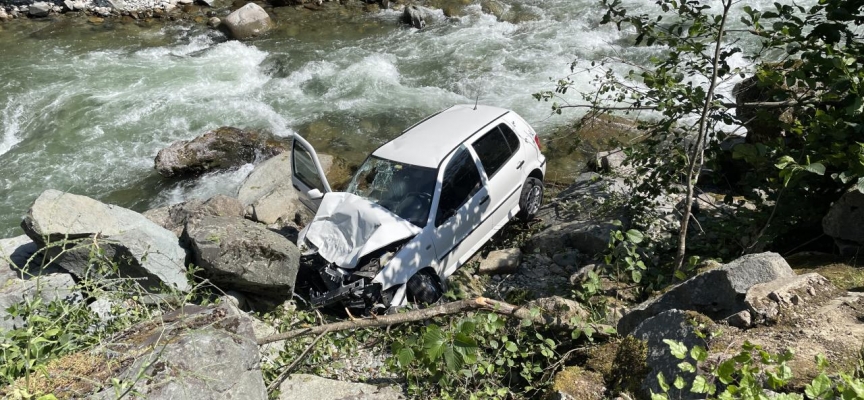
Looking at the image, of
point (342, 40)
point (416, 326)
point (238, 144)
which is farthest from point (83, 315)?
point (342, 40)

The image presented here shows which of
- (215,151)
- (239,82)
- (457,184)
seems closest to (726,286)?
(457,184)

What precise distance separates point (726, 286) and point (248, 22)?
13995 millimetres

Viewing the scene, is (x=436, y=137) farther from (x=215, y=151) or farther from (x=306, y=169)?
(x=215, y=151)

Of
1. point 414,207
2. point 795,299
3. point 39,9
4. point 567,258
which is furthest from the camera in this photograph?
point 39,9

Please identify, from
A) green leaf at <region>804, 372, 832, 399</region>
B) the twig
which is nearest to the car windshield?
the twig

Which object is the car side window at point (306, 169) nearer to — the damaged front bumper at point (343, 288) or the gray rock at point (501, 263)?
the damaged front bumper at point (343, 288)

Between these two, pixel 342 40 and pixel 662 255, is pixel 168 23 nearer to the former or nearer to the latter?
pixel 342 40

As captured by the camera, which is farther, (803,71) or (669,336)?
(803,71)

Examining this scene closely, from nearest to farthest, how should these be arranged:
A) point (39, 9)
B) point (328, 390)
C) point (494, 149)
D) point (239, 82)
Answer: point (328, 390) → point (494, 149) → point (239, 82) → point (39, 9)

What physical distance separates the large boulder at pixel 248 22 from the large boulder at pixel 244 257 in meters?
10.3

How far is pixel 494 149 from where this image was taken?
7465 mm

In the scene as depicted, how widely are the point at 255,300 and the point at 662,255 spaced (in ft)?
13.1

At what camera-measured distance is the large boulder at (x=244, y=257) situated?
5.89 meters

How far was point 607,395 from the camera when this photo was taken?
3838mm
